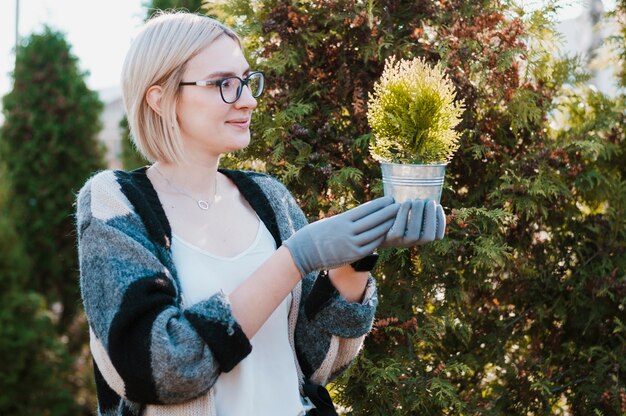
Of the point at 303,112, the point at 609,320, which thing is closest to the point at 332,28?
the point at 303,112

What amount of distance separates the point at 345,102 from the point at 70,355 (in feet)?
14.2

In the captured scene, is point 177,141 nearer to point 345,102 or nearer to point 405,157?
point 405,157

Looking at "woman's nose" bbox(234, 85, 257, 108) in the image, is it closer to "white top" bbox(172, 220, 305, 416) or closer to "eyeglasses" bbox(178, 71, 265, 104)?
"eyeglasses" bbox(178, 71, 265, 104)

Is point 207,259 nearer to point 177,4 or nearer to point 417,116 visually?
point 417,116

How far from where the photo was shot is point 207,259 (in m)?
1.88

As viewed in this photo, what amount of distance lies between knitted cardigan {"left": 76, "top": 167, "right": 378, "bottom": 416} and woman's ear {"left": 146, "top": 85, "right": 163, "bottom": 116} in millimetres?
194

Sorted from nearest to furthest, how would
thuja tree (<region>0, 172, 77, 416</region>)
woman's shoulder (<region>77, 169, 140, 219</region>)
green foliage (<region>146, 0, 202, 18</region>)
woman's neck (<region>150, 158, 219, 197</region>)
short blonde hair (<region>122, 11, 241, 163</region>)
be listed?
A: woman's shoulder (<region>77, 169, 140, 219</region>), short blonde hair (<region>122, 11, 241, 163</region>), woman's neck (<region>150, 158, 219, 197</region>), thuja tree (<region>0, 172, 77, 416</region>), green foliage (<region>146, 0, 202, 18</region>)

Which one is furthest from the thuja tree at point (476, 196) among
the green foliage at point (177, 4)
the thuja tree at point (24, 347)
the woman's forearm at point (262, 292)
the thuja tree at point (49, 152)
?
the thuja tree at point (49, 152)

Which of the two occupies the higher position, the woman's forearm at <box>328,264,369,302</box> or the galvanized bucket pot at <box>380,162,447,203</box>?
the galvanized bucket pot at <box>380,162,447,203</box>

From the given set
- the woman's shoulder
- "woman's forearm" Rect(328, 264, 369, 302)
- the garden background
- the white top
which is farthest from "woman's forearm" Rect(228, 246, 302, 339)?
the garden background

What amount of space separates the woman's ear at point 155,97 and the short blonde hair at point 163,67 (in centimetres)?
1

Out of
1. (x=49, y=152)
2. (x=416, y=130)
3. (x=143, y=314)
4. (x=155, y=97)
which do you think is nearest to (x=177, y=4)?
(x=49, y=152)

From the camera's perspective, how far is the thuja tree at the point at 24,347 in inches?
214

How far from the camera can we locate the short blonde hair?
1.91 m
